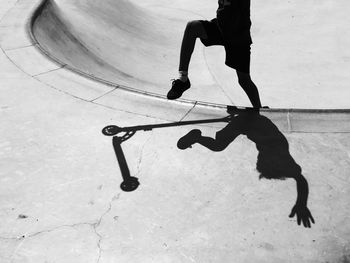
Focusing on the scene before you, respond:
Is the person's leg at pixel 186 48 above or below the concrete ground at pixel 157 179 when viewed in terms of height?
above

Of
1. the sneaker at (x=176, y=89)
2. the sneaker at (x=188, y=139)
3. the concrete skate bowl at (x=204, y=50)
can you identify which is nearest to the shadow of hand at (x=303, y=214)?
the sneaker at (x=188, y=139)

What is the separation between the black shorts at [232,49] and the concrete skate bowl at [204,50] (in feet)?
6.07

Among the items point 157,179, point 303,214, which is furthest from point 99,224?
point 303,214

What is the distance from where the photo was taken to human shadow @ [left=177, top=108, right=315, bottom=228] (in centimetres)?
345

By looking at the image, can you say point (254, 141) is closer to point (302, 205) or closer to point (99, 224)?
point (302, 205)

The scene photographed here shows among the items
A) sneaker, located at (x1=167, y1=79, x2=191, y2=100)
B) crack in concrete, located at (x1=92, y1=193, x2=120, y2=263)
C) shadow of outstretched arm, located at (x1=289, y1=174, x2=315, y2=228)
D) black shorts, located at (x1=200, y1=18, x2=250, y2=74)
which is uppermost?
black shorts, located at (x1=200, y1=18, x2=250, y2=74)

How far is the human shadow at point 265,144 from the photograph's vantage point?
11.3 ft

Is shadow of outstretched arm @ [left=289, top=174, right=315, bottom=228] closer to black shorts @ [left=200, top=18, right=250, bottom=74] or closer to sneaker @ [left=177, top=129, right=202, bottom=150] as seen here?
sneaker @ [left=177, top=129, right=202, bottom=150]

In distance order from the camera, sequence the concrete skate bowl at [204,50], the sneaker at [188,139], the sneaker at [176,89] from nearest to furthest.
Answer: the sneaker at [188,139] → the sneaker at [176,89] → the concrete skate bowl at [204,50]

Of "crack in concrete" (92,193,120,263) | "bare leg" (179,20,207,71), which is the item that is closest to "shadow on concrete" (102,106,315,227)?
"crack in concrete" (92,193,120,263)

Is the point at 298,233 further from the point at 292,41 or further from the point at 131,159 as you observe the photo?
the point at 292,41

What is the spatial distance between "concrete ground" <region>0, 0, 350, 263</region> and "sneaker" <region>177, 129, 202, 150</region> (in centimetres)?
5

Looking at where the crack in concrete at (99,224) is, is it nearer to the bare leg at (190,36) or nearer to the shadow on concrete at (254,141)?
the shadow on concrete at (254,141)

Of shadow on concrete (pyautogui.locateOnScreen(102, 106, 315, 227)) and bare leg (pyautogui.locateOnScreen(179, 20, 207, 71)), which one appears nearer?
shadow on concrete (pyautogui.locateOnScreen(102, 106, 315, 227))
